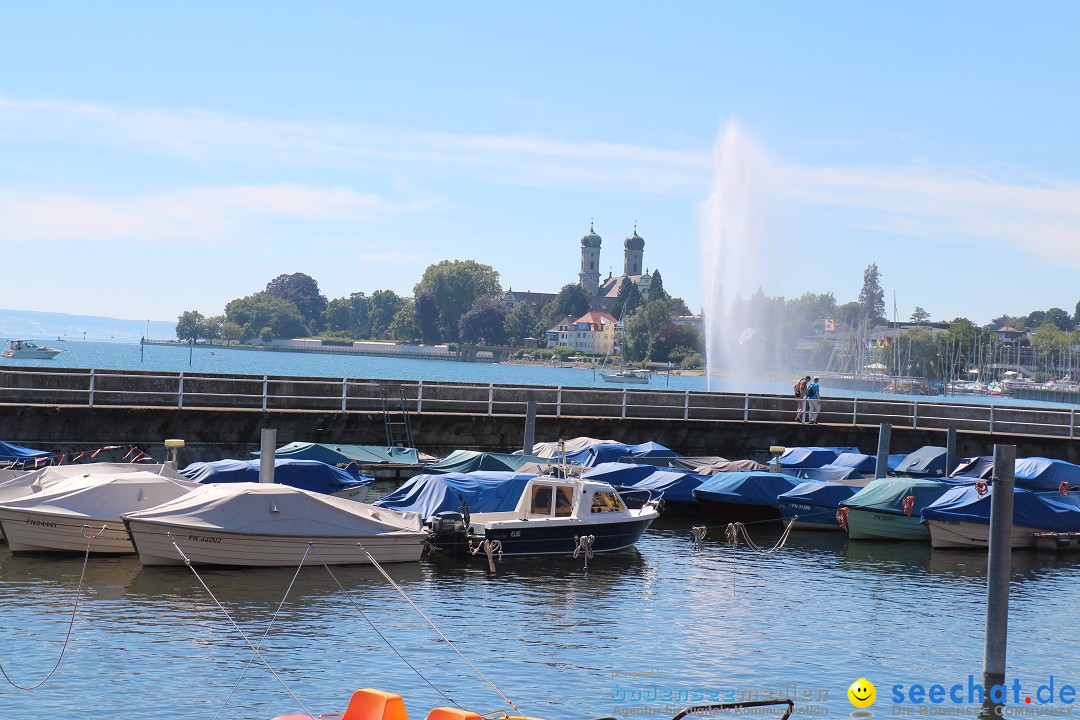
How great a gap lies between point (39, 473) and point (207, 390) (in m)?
11.2

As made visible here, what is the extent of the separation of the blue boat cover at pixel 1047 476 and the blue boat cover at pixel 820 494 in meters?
5.80

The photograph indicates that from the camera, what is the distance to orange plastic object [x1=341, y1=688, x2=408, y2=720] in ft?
40.8

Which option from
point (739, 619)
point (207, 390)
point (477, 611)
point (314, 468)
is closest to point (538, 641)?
point (477, 611)

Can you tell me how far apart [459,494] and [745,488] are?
31.6 ft

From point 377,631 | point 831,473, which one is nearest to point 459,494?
point 377,631

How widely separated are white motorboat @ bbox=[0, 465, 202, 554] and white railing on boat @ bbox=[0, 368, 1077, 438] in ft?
32.7

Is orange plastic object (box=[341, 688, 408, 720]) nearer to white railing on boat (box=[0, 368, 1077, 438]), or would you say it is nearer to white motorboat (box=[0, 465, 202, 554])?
white motorboat (box=[0, 465, 202, 554])

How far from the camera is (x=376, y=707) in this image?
12539mm

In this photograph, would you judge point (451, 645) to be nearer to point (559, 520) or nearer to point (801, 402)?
point (559, 520)

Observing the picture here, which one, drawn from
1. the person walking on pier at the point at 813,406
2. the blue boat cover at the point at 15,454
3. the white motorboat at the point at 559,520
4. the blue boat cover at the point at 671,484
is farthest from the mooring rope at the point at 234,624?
the person walking on pier at the point at 813,406

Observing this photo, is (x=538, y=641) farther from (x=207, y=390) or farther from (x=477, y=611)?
(x=207, y=390)

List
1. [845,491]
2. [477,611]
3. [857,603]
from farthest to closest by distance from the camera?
[845,491] → [857,603] → [477,611]

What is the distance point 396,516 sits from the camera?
27.7 metres

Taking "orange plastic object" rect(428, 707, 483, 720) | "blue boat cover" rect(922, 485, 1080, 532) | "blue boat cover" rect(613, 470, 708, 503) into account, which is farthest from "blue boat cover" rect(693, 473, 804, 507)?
"orange plastic object" rect(428, 707, 483, 720)
